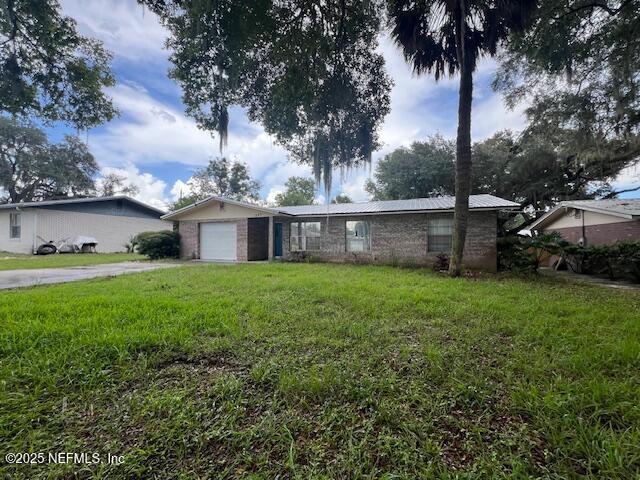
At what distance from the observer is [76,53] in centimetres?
713

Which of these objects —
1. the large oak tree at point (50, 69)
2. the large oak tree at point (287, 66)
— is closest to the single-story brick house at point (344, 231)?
the large oak tree at point (50, 69)

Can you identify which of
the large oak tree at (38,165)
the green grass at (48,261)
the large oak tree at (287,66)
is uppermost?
the large oak tree at (38,165)

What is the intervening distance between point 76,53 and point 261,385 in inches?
382

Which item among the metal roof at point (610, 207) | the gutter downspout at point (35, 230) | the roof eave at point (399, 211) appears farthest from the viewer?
the gutter downspout at point (35, 230)

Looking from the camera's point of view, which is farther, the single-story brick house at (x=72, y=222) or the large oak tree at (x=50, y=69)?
the single-story brick house at (x=72, y=222)

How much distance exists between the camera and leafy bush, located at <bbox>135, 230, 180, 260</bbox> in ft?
48.5

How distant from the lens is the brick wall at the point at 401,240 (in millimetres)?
10805

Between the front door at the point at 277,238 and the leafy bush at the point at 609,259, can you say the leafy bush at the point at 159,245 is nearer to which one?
the front door at the point at 277,238

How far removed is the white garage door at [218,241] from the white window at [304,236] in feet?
10.1

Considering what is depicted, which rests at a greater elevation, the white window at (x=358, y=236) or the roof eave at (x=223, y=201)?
the roof eave at (x=223, y=201)

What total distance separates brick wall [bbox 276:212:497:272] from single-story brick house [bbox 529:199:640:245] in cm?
492

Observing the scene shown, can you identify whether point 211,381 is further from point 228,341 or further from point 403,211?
point 403,211

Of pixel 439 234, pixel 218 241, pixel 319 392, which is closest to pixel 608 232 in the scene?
pixel 439 234

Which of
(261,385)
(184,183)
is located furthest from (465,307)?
(184,183)
